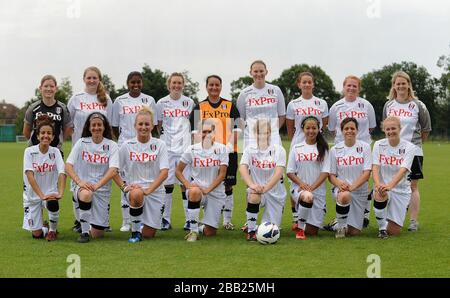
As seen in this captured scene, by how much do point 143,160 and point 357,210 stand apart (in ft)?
8.81

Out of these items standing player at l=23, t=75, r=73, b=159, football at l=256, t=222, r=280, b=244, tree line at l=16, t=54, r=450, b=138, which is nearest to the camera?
football at l=256, t=222, r=280, b=244

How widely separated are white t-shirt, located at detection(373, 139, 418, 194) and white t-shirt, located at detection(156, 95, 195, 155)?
103 inches

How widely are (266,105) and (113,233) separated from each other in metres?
2.65

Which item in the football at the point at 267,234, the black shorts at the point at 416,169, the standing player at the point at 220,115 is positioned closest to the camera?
the football at the point at 267,234

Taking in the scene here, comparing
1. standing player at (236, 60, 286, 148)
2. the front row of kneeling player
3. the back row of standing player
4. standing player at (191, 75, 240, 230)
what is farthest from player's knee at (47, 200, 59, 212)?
standing player at (236, 60, 286, 148)

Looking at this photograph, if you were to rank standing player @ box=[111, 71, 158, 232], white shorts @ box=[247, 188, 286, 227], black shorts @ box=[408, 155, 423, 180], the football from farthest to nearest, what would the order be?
standing player @ box=[111, 71, 158, 232], black shorts @ box=[408, 155, 423, 180], white shorts @ box=[247, 188, 286, 227], the football

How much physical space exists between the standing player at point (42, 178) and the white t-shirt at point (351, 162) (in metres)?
3.30

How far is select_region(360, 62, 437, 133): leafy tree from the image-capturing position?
6725cm

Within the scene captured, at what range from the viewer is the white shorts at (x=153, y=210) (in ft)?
23.3

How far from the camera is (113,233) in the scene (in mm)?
7527

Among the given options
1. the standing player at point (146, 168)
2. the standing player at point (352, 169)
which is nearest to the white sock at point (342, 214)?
the standing player at point (352, 169)

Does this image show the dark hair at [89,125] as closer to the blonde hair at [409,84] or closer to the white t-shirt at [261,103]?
the white t-shirt at [261,103]

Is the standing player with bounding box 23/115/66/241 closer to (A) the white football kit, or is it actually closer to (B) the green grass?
(B) the green grass
